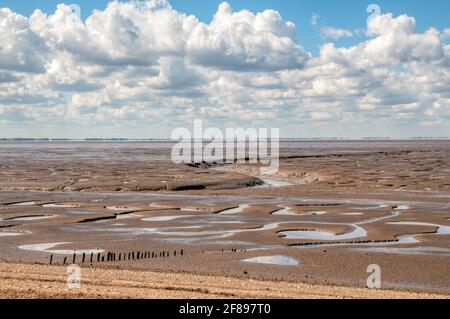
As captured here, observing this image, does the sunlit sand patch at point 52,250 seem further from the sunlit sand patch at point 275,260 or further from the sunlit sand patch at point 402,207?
the sunlit sand patch at point 402,207

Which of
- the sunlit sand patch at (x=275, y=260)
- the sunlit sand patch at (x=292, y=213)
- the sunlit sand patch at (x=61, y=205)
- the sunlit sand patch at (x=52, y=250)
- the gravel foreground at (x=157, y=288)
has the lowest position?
the sunlit sand patch at (x=61, y=205)

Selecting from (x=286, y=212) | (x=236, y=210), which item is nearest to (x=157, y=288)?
(x=286, y=212)

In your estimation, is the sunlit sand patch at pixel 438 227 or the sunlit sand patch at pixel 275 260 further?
the sunlit sand patch at pixel 438 227

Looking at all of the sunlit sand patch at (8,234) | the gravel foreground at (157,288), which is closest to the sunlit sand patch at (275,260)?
the gravel foreground at (157,288)

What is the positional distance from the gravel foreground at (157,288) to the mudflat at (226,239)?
0.10 ft

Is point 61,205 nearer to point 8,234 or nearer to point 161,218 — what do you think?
point 161,218

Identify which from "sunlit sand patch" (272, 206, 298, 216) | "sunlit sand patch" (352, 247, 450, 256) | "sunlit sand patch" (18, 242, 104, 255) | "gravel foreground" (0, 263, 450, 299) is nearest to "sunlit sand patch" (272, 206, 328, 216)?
"sunlit sand patch" (272, 206, 298, 216)

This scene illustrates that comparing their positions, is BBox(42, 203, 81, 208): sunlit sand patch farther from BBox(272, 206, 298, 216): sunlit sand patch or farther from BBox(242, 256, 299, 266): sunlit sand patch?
BBox(242, 256, 299, 266): sunlit sand patch

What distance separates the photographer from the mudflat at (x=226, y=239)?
1461 centimetres

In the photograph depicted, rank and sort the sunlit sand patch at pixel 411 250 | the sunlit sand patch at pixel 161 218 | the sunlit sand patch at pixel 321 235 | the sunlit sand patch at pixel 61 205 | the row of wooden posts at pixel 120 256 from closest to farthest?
the row of wooden posts at pixel 120 256
the sunlit sand patch at pixel 411 250
the sunlit sand patch at pixel 321 235
the sunlit sand patch at pixel 161 218
the sunlit sand patch at pixel 61 205
